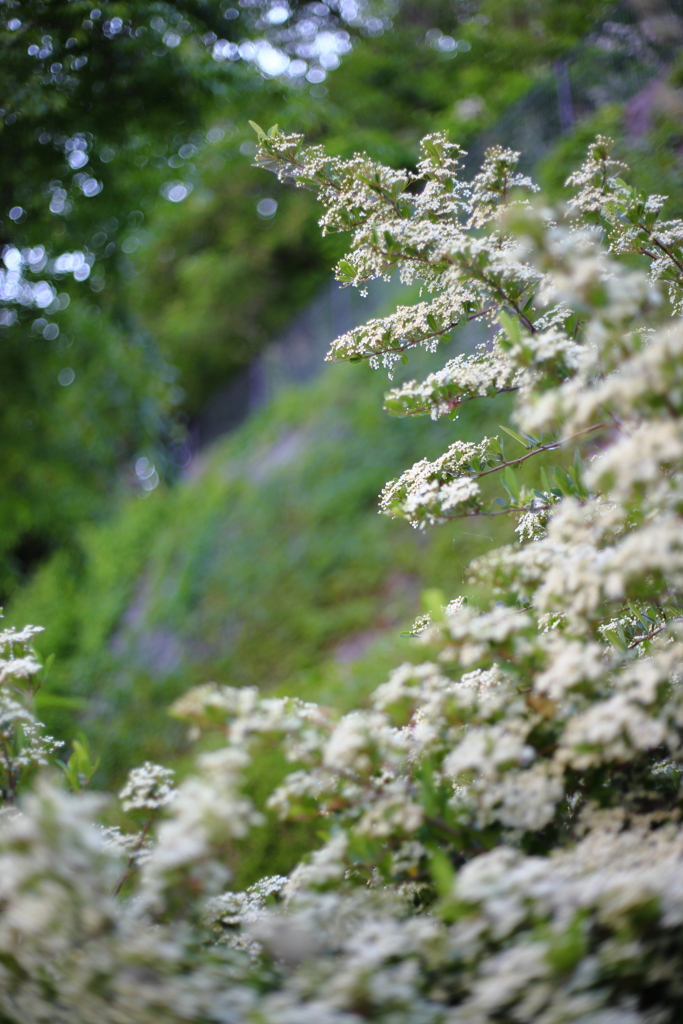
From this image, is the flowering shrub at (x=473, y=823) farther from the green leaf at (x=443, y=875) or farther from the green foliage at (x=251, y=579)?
the green foliage at (x=251, y=579)

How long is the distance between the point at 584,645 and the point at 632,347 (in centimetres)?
50

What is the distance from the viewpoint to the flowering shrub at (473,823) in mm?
862

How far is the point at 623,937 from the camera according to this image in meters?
0.85

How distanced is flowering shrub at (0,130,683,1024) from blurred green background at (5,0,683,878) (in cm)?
169

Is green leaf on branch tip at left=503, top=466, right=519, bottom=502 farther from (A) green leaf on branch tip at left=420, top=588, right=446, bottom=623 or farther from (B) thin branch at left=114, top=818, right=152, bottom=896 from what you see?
(B) thin branch at left=114, top=818, right=152, bottom=896

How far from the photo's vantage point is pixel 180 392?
6535mm

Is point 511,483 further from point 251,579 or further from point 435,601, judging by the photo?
point 251,579

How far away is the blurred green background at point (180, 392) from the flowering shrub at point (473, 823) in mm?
1686

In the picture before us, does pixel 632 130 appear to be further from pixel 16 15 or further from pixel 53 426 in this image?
pixel 53 426

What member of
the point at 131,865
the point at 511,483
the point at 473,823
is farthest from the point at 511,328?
the point at 131,865

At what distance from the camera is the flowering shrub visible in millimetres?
862

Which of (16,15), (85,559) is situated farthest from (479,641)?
(85,559)

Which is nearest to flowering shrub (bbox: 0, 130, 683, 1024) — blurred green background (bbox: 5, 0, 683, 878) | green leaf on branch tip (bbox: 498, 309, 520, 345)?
green leaf on branch tip (bbox: 498, 309, 520, 345)

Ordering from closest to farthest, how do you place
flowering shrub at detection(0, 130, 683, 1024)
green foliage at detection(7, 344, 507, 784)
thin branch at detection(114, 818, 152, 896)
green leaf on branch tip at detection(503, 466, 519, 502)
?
flowering shrub at detection(0, 130, 683, 1024) < thin branch at detection(114, 818, 152, 896) < green leaf on branch tip at detection(503, 466, 519, 502) < green foliage at detection(7, 344, 507, 784)
